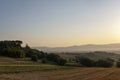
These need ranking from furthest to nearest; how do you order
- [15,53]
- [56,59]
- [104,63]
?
[15,53]
[56,59]
[104,63]

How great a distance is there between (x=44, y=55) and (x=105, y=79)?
190ft

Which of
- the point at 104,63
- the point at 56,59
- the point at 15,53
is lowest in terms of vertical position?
the point at 104,63

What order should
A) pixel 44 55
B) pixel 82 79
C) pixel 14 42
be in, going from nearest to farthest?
pixel 82 79 < pixel 44 55 < pixel 14 42

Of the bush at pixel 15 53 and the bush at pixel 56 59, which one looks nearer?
the bush at pixel 56 59

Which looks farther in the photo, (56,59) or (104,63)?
(56,59)

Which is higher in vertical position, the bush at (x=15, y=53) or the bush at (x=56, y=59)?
the bush at (x=15, y=53)

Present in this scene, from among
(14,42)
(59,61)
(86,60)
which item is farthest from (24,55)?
(14,42)

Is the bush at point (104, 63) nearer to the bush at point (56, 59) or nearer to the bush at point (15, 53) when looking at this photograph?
the bush at point (56, 59)

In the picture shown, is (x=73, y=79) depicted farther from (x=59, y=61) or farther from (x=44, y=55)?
(x=44, y=55)

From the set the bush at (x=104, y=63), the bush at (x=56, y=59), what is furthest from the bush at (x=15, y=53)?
the bush at (x=104, y=63)

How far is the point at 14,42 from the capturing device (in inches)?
4823

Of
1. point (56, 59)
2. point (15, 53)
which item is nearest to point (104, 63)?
point (56, 59)

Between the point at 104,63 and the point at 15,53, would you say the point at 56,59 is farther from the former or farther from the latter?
the point at 104,63

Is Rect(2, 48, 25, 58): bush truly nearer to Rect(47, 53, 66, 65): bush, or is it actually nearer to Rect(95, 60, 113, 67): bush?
Rect(47, 53, 66, 65): bush
